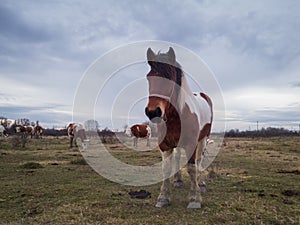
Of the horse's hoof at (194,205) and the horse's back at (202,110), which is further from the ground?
the horse's back at (202,110)

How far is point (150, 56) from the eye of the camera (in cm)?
459

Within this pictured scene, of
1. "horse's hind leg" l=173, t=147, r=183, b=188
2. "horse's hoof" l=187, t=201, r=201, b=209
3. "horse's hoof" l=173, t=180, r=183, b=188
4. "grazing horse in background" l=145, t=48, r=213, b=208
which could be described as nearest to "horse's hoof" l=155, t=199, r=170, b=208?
"grazing horse in background" l=145, t=48, r=213, b=208

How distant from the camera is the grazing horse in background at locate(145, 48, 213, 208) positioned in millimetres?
4281

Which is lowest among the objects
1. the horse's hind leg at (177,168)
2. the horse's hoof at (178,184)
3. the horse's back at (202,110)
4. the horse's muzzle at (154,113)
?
the horse's hoof at (178,184)

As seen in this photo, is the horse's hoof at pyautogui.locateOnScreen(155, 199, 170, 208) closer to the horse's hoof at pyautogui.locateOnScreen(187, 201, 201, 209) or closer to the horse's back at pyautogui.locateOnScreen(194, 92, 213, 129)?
the horse's hoof at pyautogui.locateOnScreen(187, 201, 201, 209)

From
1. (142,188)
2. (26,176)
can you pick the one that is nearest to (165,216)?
(142,188)

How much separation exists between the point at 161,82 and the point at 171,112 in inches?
28.3

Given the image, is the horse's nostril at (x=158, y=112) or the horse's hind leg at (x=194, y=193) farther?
the horse's hind leg at (x=194, y=193)

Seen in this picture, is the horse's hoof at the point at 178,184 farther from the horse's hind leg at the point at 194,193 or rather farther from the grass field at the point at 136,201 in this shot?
the horse's hind leg at the point at 194,193

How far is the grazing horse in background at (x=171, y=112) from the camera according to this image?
4.28 m

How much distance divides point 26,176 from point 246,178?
7.10 meters

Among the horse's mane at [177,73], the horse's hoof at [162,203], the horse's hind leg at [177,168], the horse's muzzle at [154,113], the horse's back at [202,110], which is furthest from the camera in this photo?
the horse's hind leg at [177,168]

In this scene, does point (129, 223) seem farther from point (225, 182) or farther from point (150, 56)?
point (225, 182)

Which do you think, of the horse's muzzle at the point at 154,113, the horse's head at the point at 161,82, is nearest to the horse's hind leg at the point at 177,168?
the horse's head at the point at 161,82
